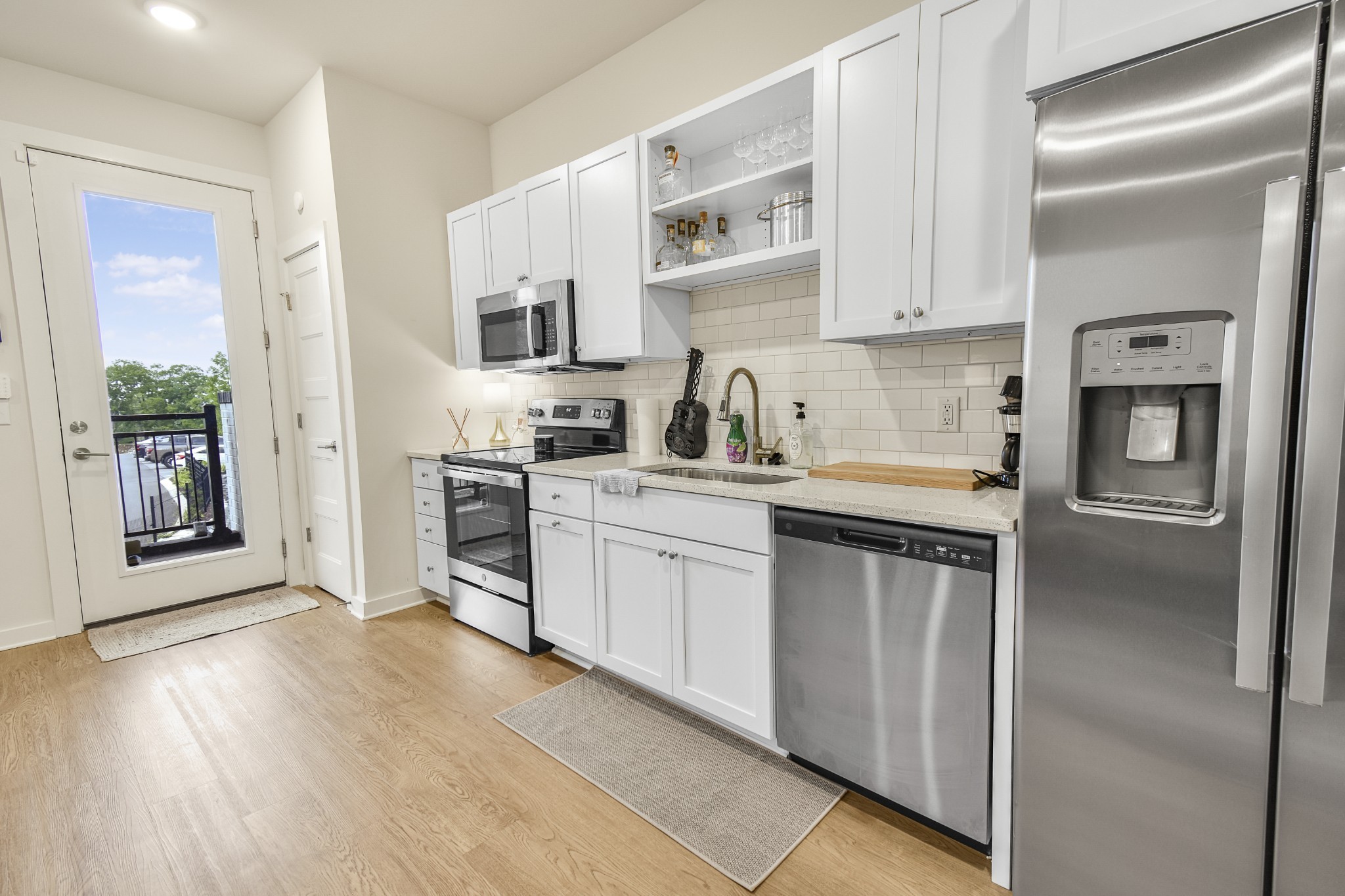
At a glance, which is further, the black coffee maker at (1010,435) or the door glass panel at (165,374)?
the door glass panel at (165,374)

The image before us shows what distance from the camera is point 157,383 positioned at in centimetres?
350

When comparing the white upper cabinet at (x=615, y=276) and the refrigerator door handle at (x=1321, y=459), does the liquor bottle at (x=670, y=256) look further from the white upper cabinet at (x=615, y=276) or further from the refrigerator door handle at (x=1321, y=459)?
the refrigerator door handle at (x=1321, y=459)

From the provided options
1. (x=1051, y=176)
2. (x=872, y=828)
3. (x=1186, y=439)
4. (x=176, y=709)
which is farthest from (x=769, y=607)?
(x=176, y=709)

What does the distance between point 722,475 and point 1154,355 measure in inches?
60.9

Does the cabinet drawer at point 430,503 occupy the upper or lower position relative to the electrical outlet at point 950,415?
lower

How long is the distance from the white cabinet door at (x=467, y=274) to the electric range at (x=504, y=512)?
1.76ft

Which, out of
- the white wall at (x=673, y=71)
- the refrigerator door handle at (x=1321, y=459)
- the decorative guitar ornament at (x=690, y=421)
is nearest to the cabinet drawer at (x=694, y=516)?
the decorative guitar ornament at (x=690, y=421)

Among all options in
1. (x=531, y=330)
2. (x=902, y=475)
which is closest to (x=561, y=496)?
(x=531, y=330)

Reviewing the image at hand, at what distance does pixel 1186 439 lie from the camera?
3.76ft

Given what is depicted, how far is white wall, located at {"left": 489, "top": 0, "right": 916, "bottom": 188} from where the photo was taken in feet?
7.53

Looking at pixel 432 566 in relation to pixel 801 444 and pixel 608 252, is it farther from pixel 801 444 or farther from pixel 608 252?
pixel 801 444

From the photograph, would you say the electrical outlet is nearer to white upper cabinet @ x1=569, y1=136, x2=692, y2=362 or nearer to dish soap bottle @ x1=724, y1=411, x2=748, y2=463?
dish soap bottle @ x1=724, y1=411, x2=748, y2=463

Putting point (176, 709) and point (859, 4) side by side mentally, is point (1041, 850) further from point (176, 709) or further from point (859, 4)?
point (176, 709)

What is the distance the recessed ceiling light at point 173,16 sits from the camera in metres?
2.57
